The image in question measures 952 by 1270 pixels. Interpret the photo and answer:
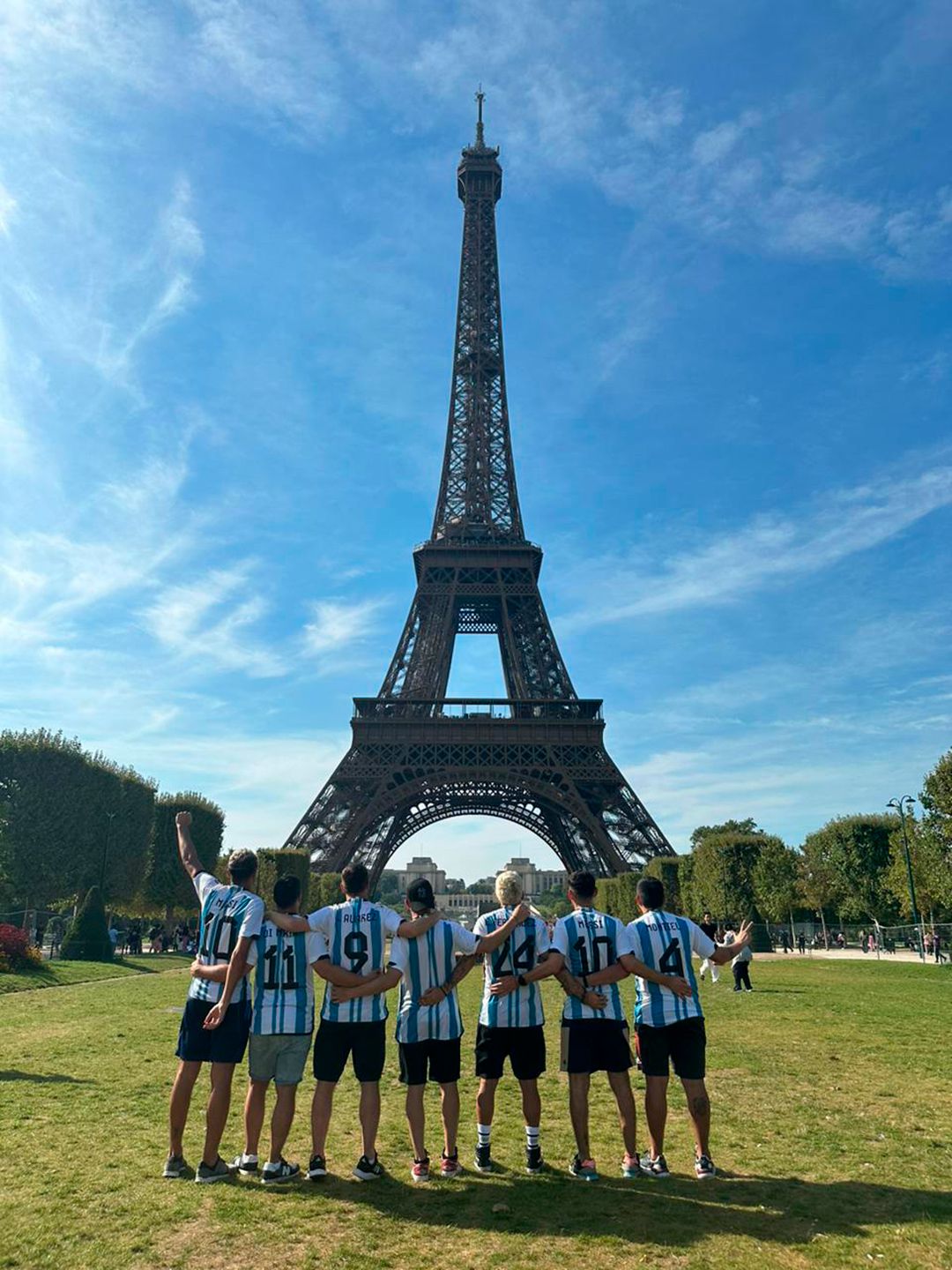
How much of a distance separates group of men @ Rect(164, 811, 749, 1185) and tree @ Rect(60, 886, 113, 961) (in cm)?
2930

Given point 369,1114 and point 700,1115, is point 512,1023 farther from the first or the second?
point 700,1115

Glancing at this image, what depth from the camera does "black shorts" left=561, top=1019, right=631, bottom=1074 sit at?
6598mm

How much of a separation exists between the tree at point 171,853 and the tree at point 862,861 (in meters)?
36.7

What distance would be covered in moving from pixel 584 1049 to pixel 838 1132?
9.49 feet

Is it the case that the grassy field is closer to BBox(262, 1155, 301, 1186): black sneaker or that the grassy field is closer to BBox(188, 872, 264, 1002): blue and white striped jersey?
BBox(262, 1155, 301, 1186): black sneaker

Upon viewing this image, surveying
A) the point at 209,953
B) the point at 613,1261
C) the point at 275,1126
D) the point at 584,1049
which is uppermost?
the point at 209,953

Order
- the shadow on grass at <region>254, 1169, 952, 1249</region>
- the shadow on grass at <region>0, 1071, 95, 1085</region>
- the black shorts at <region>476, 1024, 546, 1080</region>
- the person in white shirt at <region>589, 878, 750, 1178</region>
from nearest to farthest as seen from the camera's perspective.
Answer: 1. the shadow on grass at <region>254, 1169, 952, 1249</region>
2. the person in white shirt at <region>589, 878, 750, 1178</region>
3. the black shorts at <region>476, 1024, 546, 1080</region>
4. the shadow on grass at <region>0, 1071, 95, 1085</region>

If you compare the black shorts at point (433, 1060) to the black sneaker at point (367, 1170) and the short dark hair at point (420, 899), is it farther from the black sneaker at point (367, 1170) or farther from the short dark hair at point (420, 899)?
the short dark hair at point (420, 899)

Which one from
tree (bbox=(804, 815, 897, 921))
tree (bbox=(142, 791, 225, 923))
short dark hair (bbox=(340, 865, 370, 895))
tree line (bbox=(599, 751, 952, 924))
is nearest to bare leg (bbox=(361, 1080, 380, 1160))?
short dark hair (bbox=(340, 865, 370, 895))

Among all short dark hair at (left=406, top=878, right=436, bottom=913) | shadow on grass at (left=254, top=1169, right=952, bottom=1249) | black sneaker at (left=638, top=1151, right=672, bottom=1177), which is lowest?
shadow on grass at (left=254, top=1169, right=952, bottom=1249)

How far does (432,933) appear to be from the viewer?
22.1 ft

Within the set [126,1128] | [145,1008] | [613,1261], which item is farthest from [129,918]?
[613,1261]

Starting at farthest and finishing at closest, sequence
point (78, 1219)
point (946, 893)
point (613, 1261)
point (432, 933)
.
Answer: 1. point (946, 893)
2. point (432, 933)
3. point (78, 1219)
4. point (613, 1261)

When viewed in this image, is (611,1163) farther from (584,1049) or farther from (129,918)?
(129,918)
